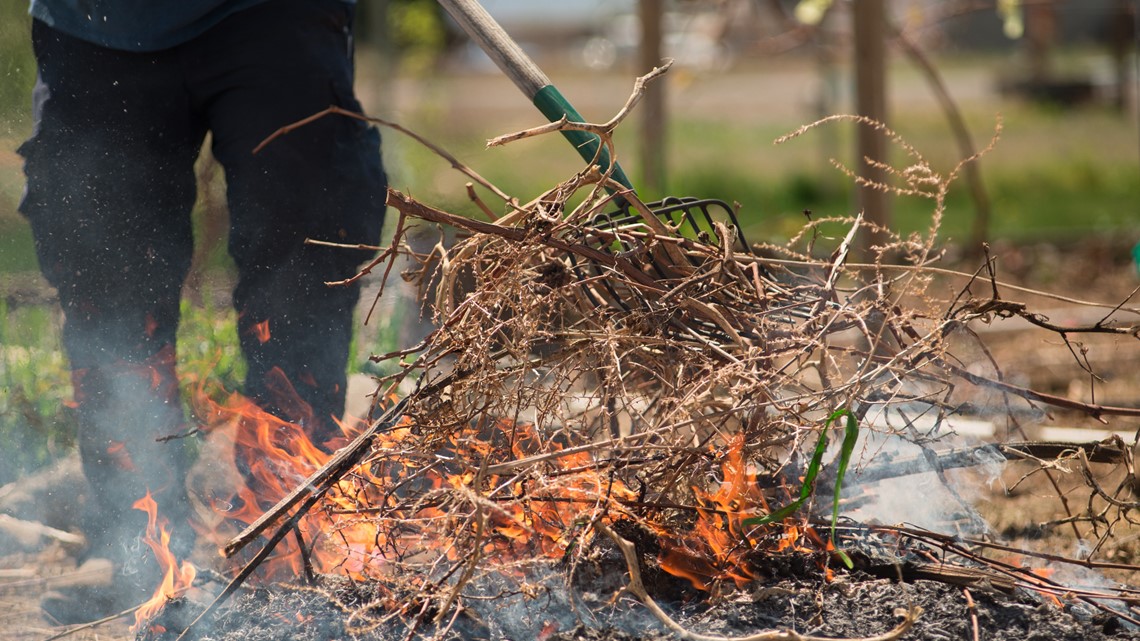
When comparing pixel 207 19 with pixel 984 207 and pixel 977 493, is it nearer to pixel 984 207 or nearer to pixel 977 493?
pixel 977 493

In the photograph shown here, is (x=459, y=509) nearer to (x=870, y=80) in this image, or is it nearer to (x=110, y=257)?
(x=110, y=257)

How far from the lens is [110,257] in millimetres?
2871

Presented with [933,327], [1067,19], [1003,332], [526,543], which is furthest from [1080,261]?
[1067,19]

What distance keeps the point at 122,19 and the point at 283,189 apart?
0.57m

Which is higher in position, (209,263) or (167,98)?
(167,98)

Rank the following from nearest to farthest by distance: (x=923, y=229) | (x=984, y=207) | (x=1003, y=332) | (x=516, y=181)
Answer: (x=1003, y=332) → (x=984, y=207) → (x=923, y=229) → (x=516, y=181)

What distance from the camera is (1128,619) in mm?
2143

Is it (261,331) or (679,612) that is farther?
(261,331)

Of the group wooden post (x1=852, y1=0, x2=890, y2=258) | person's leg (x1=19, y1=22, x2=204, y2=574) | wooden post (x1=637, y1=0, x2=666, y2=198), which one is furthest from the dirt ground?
wooden post (x1=637, y1=0, x2=666, y2=198)

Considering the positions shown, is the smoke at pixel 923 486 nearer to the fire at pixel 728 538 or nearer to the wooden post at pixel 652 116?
the fire at pixel 728 538

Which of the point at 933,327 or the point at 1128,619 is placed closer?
the point at 1128,619

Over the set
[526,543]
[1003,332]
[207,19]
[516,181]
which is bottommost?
[526,543]

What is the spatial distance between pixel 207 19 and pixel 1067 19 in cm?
2944

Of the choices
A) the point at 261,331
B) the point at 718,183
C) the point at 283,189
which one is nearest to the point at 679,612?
the point at 261,331
